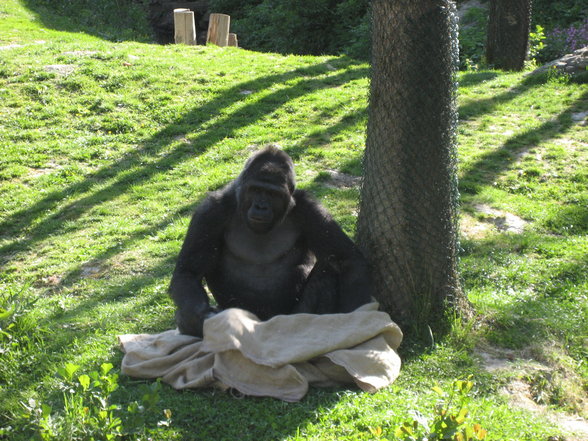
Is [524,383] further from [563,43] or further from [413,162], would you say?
[563,43]

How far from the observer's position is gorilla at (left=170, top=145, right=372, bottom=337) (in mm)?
4742

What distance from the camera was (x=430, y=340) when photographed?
4.75 meters

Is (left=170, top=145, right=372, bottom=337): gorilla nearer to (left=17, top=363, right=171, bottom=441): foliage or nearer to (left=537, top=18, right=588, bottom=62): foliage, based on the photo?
(left=17, top=363, right=171, bottom=441): foliage

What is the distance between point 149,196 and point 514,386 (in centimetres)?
517

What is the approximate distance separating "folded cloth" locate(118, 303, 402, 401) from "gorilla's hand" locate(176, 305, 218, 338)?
137 millimetres

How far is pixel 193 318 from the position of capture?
181 inches

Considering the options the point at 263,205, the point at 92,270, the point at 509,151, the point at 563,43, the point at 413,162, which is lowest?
the point at 92,270

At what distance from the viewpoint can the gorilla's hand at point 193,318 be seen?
459 centimetres

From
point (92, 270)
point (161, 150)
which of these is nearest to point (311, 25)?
point (161, 150)

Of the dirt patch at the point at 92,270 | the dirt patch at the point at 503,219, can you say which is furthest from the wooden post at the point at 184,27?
the dirt patch at the point at 503,219

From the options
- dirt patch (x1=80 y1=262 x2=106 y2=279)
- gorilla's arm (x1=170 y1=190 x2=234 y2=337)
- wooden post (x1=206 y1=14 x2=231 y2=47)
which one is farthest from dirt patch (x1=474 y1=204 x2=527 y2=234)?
wooden post (x1=206 y1=14 x2=231 y2=47)

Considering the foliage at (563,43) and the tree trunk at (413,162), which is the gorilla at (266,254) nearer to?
the tree trunk at (413,162)

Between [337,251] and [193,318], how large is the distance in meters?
1.09

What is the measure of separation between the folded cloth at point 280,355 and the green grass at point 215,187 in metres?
0.10
